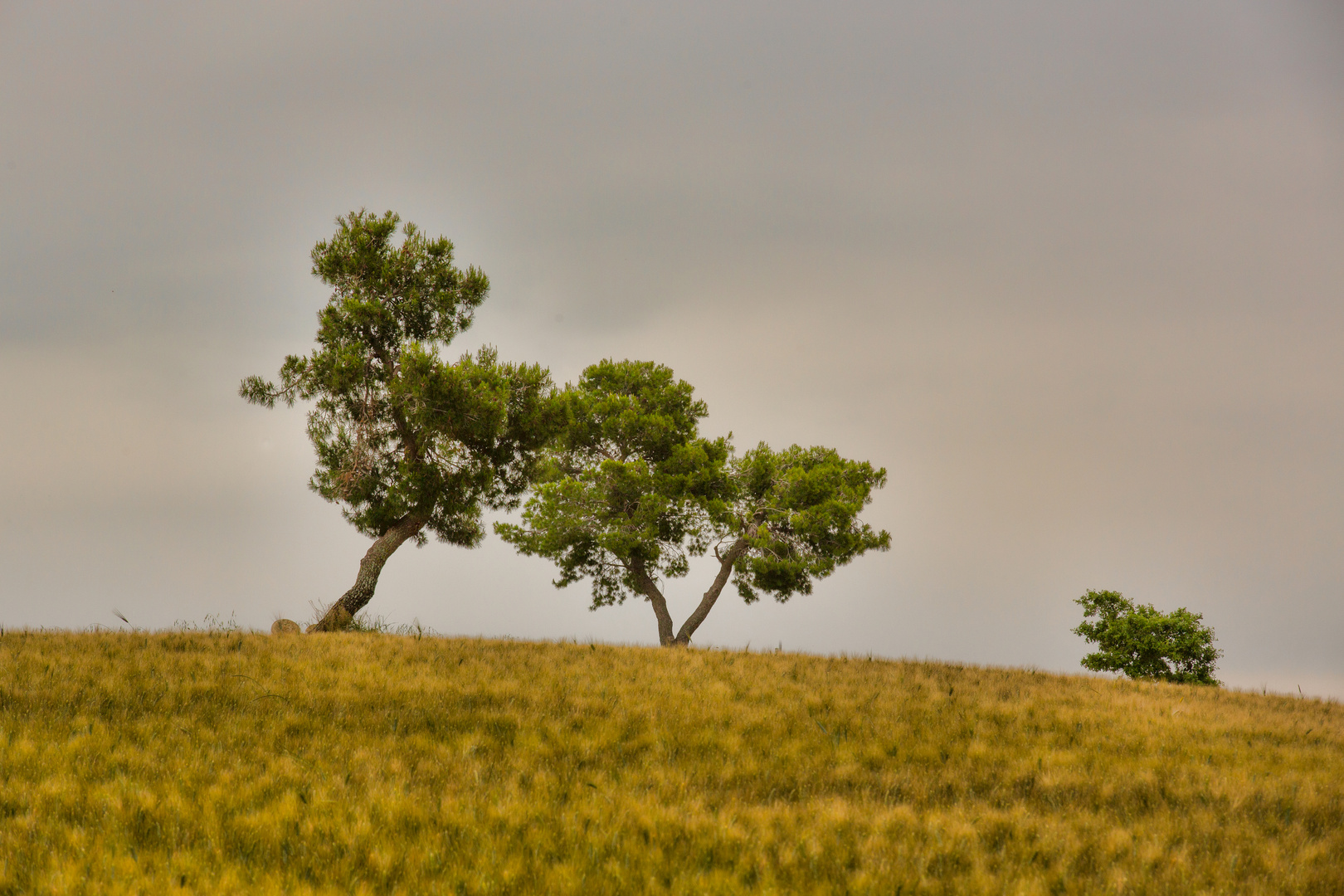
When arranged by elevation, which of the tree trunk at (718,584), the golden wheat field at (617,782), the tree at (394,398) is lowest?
the golden wheat field at (617,782)

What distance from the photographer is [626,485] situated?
28312 mm

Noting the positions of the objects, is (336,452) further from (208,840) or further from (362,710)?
(208,840)

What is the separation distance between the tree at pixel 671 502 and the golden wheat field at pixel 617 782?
46.1ft

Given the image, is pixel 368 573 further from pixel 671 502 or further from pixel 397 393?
pixel 671 502

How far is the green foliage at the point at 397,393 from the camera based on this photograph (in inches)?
831

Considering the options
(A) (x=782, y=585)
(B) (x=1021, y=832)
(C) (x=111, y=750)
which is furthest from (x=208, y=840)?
(A) (x=782, y=585)

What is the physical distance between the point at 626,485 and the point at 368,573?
948 centimetres

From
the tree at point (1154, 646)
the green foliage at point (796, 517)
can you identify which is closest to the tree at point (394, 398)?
the green foliage at point (796, 517)

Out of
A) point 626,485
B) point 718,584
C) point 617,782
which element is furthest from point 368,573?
point 617,782

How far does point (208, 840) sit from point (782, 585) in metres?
24.8

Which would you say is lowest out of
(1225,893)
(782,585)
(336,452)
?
(1225,893)

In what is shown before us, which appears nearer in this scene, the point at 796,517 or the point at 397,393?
the point at 397,393

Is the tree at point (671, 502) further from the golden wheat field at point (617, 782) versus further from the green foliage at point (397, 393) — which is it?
the golden wheat field at point (617, 782)

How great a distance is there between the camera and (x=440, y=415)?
21.0 m
